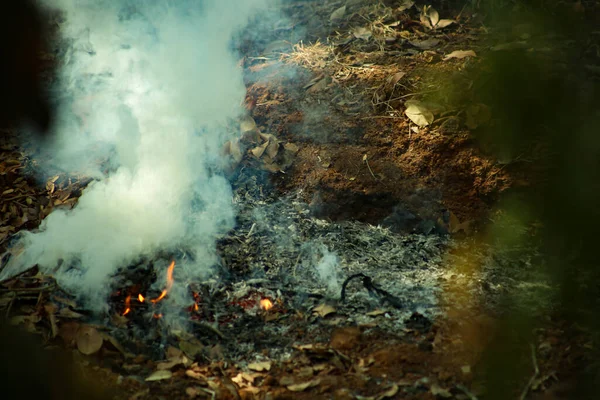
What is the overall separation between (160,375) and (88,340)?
0.49m

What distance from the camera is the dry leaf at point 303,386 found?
8.09 feet

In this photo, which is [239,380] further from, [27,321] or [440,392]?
[27,321]

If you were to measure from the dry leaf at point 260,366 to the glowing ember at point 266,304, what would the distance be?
0.43 metres

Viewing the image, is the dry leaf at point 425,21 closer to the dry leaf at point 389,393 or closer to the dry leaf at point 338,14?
the dry leaf at point 338,14

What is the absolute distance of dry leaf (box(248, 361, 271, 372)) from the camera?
265 centimetres

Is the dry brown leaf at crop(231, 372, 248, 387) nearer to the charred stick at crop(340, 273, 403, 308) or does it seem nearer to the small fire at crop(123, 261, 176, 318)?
the small fire at crop(123, 261, 176, 318)

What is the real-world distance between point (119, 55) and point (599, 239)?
454 cm

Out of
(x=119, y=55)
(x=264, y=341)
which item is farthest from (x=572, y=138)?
(x=119, y=55)

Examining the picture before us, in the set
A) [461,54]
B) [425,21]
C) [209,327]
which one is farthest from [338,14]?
[209,327]

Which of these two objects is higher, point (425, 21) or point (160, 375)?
point (425, 21)

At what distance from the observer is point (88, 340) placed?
8.86 ft

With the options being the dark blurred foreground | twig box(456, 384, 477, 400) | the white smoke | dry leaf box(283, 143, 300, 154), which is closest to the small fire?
the white smoke

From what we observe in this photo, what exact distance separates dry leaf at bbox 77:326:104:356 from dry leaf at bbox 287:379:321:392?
1129mm

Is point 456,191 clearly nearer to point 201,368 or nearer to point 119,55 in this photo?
point 201,368
